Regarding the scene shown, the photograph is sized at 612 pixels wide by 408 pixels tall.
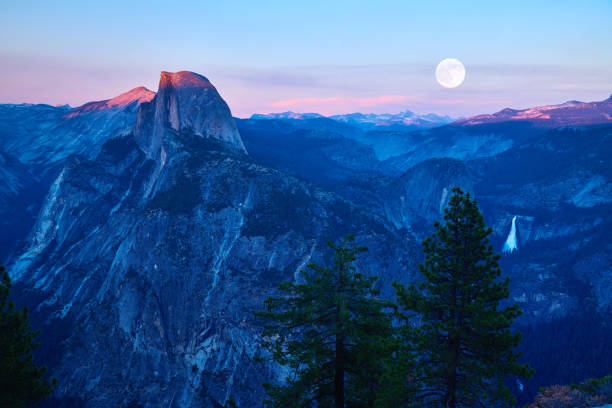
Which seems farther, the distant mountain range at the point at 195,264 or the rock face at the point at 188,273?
the distant mountain range at the point at 195,264

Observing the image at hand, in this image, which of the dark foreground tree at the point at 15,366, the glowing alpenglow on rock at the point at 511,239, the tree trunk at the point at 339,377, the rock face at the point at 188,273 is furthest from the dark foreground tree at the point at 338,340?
the glowing alpenglow on rock at the point at 511,239

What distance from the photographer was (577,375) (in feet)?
275

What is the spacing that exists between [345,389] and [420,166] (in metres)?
192

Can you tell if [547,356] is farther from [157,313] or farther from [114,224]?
[114,224]

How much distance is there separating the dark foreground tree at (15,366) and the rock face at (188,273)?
45.3 metres

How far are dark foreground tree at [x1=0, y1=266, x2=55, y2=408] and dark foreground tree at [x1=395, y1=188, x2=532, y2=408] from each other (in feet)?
58.7

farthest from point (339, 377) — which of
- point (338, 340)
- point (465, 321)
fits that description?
point (465, 321)

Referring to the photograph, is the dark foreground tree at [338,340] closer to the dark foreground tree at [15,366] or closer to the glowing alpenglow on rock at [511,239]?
the dark foreground tree at [15,366]

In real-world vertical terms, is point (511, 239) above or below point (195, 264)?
below

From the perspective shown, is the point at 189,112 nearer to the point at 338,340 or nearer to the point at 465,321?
the point at 338,340

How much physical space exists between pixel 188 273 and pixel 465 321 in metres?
64.0

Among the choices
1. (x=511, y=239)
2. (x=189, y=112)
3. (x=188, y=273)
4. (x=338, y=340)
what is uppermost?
(x=189, y=112)

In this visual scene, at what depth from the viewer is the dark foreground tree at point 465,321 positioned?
15062 mm

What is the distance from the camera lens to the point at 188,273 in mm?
71875
